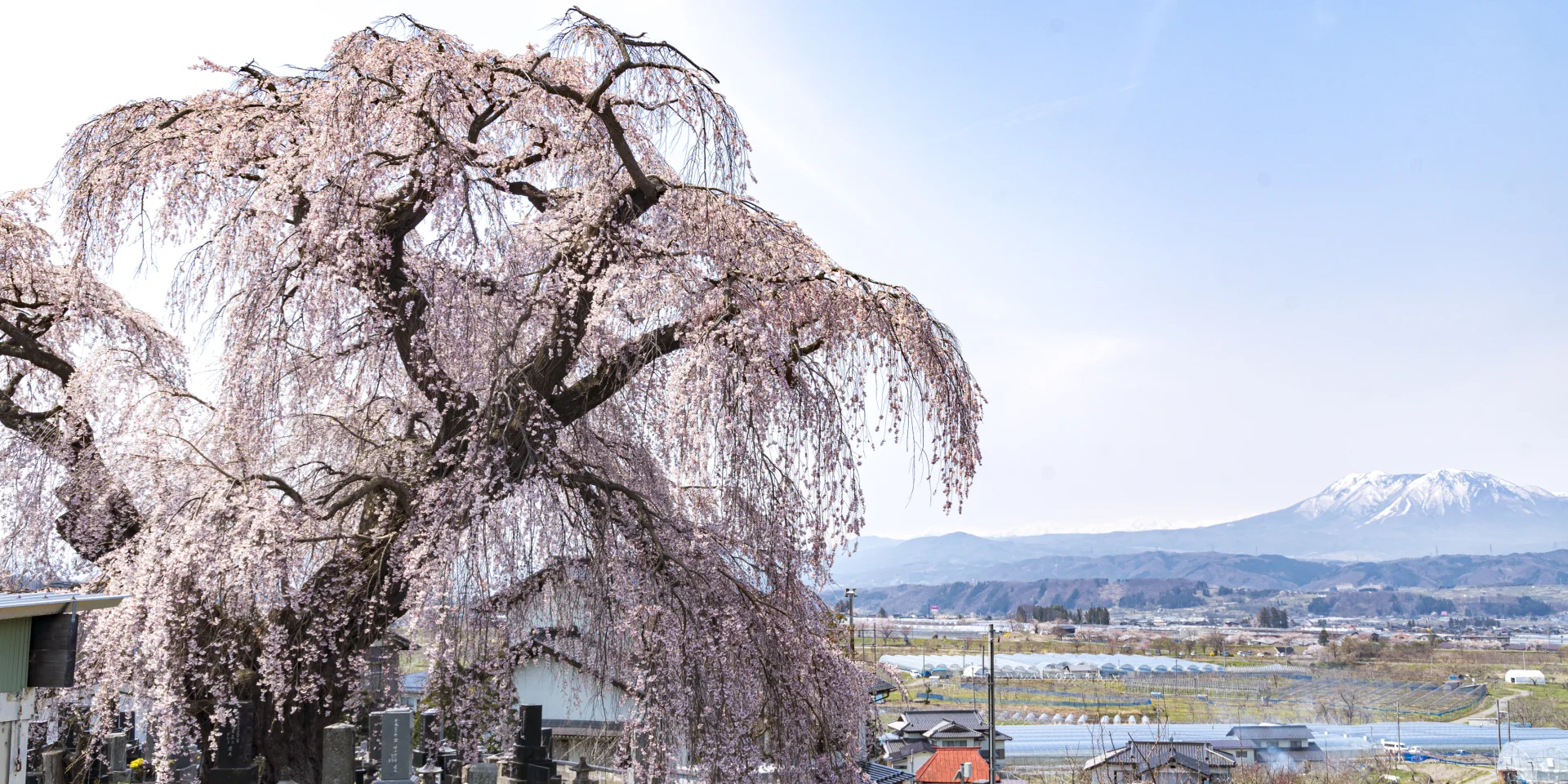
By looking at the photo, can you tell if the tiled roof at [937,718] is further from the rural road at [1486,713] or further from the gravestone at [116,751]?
the rural road at [1486,713]

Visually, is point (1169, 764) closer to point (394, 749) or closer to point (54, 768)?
point (394, 749)

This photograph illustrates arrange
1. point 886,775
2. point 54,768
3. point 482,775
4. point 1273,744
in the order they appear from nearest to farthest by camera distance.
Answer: point 482,775 < point 54,768 < point 886,775 < point 1273,744

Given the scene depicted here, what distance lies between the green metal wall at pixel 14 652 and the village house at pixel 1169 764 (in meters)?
22.3

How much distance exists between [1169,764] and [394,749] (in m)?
21.9

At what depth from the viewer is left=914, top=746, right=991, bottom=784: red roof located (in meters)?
26.5

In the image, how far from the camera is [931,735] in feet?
107

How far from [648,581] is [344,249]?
3435mm

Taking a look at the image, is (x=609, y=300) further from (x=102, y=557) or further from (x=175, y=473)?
(x=102, y=557)

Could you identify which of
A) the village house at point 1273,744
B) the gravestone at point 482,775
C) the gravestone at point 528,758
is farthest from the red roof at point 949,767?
the gravestone at point 482,775

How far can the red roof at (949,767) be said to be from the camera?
26547 millimetres

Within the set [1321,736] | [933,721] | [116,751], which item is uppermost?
[116,751]

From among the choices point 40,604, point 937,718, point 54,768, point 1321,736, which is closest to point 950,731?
point 937,718

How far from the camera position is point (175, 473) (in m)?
7.82

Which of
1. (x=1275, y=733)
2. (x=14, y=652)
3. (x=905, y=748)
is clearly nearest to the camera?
(x=14, y=652)
